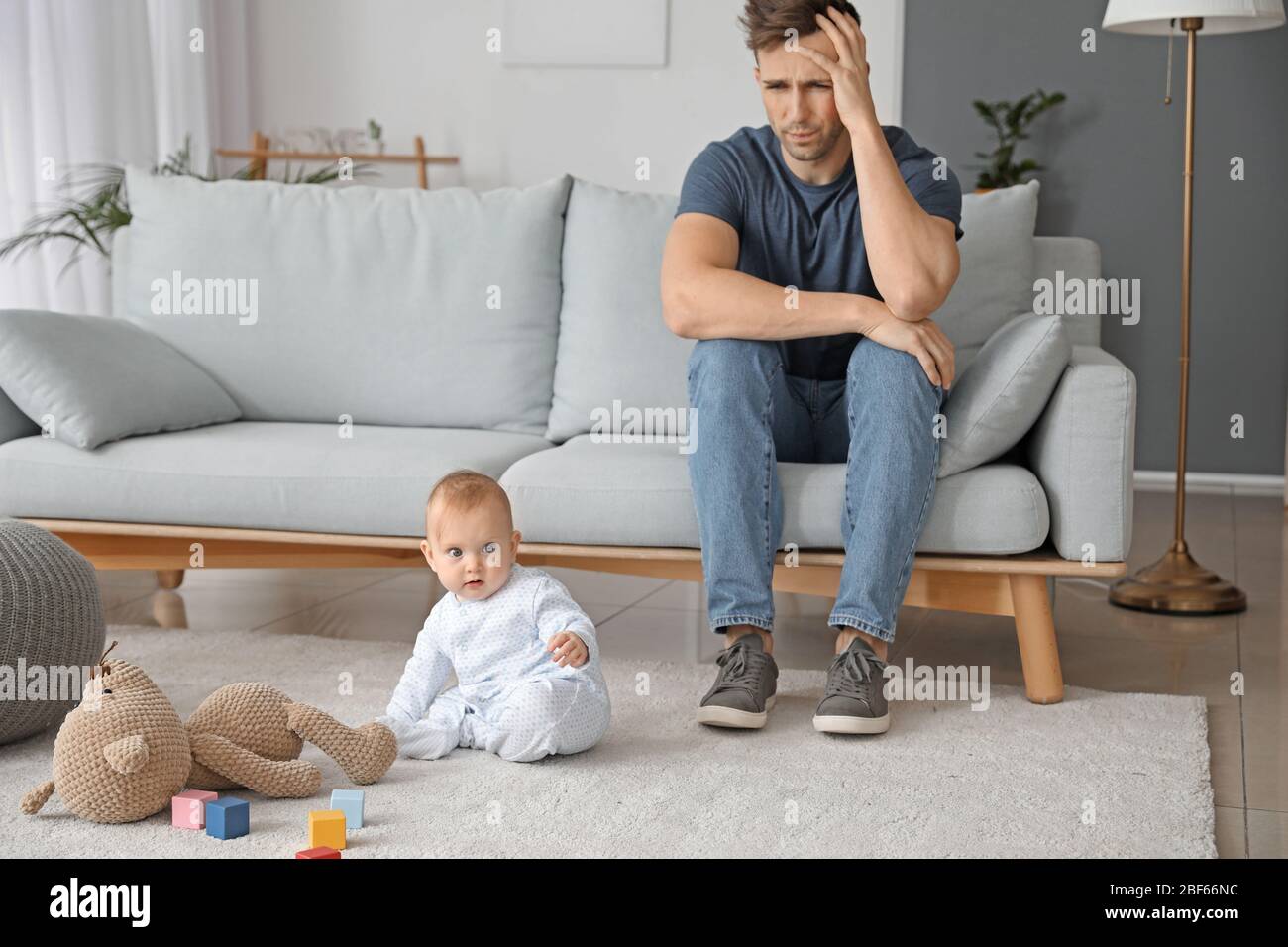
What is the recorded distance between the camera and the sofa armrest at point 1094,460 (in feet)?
6.66

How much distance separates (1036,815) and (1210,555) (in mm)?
2121

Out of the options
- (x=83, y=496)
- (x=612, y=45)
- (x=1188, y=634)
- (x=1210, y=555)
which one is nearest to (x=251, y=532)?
(x=83, y=496)

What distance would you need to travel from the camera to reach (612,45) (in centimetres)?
532

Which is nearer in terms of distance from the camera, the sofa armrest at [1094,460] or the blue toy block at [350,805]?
the blue toy block at [350,805]

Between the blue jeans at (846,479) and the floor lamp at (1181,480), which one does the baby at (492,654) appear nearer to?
the blue jeans at (846,479)

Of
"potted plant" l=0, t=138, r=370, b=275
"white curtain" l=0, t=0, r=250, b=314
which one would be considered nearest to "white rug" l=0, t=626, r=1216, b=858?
"potted plant" l=0, t=138, r=370, b=275

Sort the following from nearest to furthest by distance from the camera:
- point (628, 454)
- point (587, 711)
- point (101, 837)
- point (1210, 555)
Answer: point (101, 837)
point (587, 711)
point (628, 454)
point (1210, 555)

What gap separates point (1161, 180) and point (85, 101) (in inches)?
146

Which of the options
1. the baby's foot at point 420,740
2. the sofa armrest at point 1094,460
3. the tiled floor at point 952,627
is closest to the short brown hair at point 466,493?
the baby's foot at point 420,740

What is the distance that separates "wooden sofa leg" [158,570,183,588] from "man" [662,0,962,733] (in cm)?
138

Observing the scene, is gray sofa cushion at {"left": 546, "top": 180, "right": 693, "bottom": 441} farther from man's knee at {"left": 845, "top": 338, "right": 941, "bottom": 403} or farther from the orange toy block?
the orange toy block

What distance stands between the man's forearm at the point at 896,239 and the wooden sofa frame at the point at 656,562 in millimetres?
398

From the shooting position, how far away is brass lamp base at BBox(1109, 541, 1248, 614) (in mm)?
2832

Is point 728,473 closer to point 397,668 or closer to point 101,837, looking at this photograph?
point 397,668
